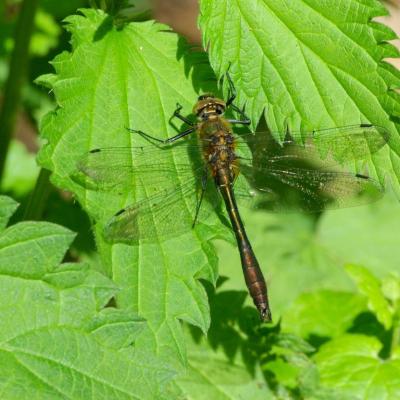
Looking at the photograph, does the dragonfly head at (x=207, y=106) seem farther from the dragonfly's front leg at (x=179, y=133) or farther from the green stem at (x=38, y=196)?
the green stem at (x=38, y=196)

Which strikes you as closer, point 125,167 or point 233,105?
point 125,167

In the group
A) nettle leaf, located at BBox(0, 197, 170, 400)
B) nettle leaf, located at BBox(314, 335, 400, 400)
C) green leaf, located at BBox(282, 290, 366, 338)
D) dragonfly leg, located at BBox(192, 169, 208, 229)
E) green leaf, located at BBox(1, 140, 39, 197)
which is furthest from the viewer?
green leaf, located at BBox(1, 140, 39, 197)

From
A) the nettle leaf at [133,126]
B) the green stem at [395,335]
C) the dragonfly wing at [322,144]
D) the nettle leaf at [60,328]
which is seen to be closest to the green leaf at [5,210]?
the nettle leaf at [60,328]

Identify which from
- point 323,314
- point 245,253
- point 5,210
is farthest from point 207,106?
point 323,314

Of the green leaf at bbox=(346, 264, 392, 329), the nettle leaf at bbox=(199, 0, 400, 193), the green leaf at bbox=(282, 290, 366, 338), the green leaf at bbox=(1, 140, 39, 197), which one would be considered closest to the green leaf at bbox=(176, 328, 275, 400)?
the green leaf at bbox=(282, 290, 366, 338)

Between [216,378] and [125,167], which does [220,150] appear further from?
[216,378]

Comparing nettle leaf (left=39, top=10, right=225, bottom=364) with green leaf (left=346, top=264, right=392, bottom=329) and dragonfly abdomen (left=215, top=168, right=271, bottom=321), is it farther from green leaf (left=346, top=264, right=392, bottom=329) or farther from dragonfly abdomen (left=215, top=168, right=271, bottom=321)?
green leaf (left=346, top=264, right=392, bottom=329)
